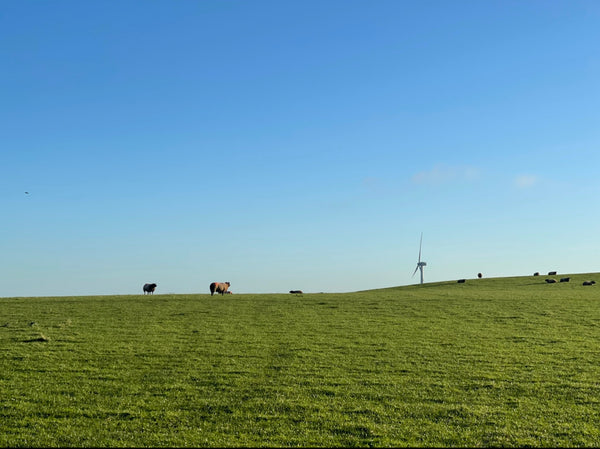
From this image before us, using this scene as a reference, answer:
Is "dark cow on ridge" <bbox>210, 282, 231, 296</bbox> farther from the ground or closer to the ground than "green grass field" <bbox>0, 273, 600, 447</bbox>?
farther from the ground

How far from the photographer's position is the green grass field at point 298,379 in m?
14.1

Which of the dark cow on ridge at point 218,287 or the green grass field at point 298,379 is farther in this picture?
the dark cow on ridge at point 218,287

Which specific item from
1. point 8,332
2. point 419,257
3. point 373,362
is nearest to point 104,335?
point 8,332

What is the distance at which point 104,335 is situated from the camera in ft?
94.7

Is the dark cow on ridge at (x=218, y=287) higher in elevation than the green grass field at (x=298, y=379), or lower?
higher

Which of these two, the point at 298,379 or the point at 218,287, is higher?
the point at 218,287

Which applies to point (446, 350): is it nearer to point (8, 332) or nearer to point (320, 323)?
point (320, 323)

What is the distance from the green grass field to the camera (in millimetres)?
14125

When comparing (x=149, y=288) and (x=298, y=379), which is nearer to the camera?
(x=298, y=379)

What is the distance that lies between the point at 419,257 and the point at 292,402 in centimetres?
10625

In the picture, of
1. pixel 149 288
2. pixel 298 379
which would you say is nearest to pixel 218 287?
pixel 149 288

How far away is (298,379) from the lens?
776 inches

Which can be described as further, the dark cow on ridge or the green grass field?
the dark cow on ridge

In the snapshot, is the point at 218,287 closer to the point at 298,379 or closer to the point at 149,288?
the point at 149,288
